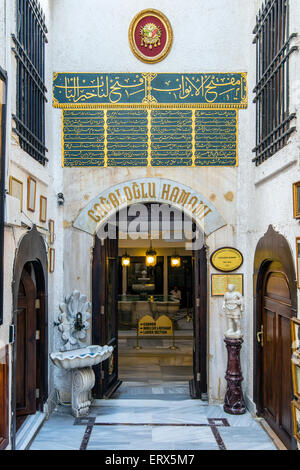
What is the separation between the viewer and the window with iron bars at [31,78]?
15.1 ft

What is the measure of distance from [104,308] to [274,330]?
2.32 metres

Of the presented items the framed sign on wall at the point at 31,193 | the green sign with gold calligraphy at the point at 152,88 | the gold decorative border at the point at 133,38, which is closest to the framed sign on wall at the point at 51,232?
the framed sign on wall at the point at 31,193

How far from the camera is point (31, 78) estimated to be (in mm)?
5121

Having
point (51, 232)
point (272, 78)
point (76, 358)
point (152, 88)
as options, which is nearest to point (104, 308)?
point (76, 358)

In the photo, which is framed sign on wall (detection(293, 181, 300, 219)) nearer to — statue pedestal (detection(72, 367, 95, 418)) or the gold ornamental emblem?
the gold ornamental emblem

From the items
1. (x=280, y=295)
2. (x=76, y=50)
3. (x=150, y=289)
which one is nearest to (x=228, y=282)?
(x=280, y=295)

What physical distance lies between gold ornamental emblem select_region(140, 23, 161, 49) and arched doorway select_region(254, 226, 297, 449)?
2.95m

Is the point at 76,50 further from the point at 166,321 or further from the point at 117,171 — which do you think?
the point at 166,321

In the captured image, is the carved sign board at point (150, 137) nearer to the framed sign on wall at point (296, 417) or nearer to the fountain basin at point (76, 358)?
the fountain basin at point (76, 358)

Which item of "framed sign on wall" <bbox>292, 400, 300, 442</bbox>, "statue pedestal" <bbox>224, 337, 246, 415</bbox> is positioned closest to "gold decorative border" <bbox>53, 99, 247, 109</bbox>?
"statue pedestal" <bbox>224, 337, 246, 415</bbox>

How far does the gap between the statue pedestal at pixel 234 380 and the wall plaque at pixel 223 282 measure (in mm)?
634

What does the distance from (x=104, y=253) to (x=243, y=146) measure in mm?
2344

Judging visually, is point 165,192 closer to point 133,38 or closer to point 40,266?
point 40,266

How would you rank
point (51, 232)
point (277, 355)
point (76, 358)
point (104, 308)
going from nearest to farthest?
1. point (277, 355)
2. point (76, 358)
3. point (51, 232)
4. point (104, 308)
